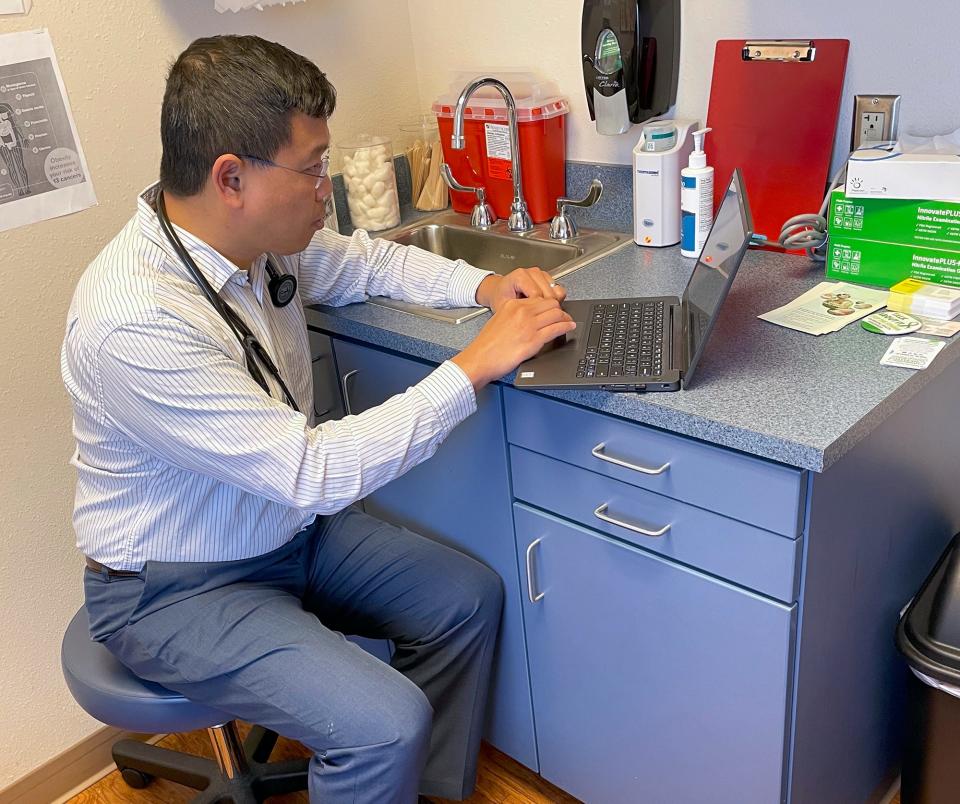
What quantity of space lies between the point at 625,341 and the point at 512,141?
0.70 meters

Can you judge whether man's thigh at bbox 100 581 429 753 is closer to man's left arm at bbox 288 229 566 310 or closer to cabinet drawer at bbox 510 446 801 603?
cabinet drawer at bbox 510 446 801 603

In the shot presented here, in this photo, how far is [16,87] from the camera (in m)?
1.46

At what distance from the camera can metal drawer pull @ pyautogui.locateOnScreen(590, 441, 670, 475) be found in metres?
1.13

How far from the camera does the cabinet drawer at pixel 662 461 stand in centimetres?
103

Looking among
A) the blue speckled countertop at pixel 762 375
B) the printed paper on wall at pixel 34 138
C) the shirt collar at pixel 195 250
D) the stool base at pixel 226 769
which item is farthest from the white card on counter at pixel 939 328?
the printed paper on wall at pixel 34 138

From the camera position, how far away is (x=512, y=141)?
1772 mm

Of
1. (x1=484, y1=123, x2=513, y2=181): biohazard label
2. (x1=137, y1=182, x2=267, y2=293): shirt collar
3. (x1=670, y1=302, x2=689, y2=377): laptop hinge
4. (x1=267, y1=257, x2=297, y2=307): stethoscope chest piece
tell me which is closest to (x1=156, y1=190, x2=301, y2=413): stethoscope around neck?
(x1=137, y1=182, x2=267, y2=293): shirt collar

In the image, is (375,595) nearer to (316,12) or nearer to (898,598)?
(898,598)

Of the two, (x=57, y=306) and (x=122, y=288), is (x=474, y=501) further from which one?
(x=57, y=306)

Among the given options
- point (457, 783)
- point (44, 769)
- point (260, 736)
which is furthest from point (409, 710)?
point (44, 769)

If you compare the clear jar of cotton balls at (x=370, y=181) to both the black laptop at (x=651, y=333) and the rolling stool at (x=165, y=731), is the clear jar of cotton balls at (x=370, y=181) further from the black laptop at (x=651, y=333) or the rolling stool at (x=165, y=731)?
the rolling stool at (x=165, y=731)

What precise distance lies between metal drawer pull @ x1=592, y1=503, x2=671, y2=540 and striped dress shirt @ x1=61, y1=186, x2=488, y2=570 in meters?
0.24

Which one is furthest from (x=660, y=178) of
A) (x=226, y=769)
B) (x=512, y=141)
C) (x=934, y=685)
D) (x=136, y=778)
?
(x=136, y=778)

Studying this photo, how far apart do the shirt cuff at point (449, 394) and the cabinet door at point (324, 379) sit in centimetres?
48
